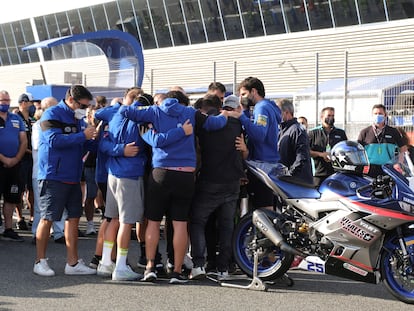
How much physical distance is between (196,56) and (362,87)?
55.0 feet

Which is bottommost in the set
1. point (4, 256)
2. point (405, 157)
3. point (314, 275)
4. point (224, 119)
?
point (314, 275)

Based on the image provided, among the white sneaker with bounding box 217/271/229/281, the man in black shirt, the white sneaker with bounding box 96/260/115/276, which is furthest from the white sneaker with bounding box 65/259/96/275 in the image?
the white sneaker with bounding box 217/271/229/281

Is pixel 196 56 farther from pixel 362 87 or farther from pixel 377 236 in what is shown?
pixel 377 236

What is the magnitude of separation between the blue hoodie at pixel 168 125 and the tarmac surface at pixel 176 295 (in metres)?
1.24

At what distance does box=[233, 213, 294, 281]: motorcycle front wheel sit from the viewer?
7254 mm

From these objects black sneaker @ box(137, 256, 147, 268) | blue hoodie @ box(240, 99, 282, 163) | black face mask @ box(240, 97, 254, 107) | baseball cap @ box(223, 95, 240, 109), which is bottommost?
black sneaker @ box(137, 256, 147, 268)

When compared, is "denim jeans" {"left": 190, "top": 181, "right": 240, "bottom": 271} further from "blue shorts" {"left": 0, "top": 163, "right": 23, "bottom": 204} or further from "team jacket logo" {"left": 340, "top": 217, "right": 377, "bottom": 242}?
"blue shorts" {"left": 0, "top": 163, "right": 23, "bottom": 204}

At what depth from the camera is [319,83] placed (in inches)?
595

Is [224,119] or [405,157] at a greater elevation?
[224,119]

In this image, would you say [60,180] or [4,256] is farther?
[4,256]

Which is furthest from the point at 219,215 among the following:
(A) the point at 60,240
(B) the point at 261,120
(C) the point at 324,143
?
(C) the point at 324,143

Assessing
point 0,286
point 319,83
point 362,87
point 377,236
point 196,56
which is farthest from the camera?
point 196,56

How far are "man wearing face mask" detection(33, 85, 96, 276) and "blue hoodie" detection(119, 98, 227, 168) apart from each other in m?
0.65

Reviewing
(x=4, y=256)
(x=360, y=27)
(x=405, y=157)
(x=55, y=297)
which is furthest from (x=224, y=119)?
(x=360, y=27)
